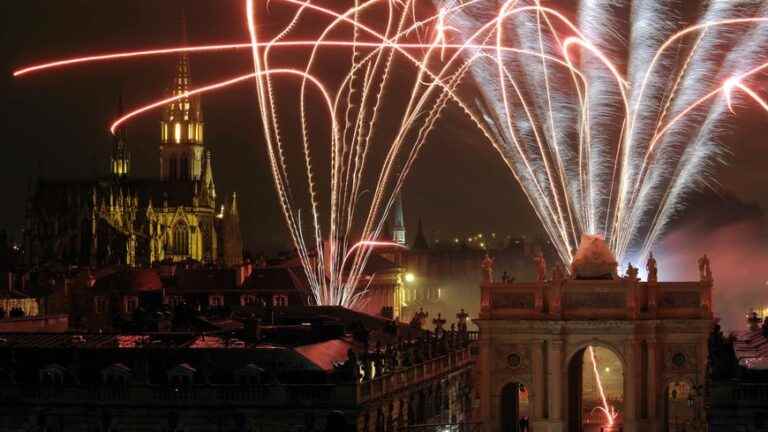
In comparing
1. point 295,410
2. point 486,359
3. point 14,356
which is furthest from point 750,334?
point 14,356

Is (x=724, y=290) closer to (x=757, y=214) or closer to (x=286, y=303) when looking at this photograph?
(x=757, y=214)

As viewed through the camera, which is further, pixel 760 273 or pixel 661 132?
pixel 760 273

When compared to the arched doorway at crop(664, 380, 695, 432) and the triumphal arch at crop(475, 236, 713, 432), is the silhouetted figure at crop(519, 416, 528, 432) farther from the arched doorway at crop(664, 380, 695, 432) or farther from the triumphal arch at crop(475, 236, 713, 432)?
the arched doorway at crop(664, 380, 695, 432)

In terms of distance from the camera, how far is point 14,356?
2648 inches

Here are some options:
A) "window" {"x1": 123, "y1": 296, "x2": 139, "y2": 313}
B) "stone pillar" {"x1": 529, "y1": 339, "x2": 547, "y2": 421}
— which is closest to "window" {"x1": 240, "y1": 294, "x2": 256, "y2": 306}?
"window" {"x1": 123, "y1": 296, "x2": 139, "y2": 313}

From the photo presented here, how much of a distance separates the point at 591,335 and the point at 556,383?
2.72 m

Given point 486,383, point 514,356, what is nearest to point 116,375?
point 486,383

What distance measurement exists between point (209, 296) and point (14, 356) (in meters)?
75.1

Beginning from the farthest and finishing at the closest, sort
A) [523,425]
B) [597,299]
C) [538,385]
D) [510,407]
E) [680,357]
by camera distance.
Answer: [523,425]
[510,407]
[597,299]
[538,385]
[680,357]

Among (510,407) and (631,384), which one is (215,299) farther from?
(631,384)

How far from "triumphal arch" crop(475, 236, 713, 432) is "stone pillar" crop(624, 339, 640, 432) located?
0.14ft

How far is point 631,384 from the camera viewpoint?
71.1 metres

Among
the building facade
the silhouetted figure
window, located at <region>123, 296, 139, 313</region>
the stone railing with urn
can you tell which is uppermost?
window, located at <region>123, 296, 139, 313</region>

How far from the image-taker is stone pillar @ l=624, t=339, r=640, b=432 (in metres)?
70.8
